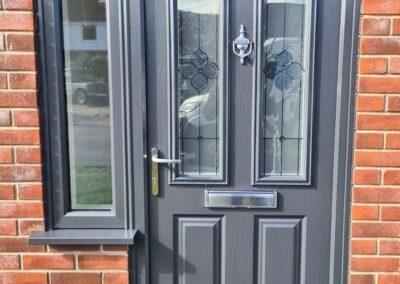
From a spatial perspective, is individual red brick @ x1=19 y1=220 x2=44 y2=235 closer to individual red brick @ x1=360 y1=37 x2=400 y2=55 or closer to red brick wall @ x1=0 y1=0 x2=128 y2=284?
red brick wall @ x1=0 y1=0 x2=128 y2=284

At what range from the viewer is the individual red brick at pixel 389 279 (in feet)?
7.02

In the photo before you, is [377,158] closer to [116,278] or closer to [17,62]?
[116,278]

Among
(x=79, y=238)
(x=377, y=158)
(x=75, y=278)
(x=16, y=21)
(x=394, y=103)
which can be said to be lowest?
(x=75, y=278)

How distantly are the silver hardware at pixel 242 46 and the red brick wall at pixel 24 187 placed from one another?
94 cm

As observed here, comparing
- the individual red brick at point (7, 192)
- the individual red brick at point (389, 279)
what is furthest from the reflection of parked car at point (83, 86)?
the individual red brick at point (389, 279)

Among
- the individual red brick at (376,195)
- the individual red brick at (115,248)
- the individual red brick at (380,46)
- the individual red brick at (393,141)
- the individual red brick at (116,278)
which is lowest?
the individual red brick at (116,278)

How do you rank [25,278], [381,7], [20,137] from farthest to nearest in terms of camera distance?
1. [25,278]
2. [20,137]
3. [381,7]

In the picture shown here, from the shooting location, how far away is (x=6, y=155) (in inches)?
81.9

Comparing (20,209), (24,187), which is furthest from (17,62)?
(20,209)

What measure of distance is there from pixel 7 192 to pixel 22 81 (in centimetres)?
53

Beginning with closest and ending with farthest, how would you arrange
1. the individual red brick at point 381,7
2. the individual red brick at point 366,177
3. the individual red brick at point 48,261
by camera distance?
the individual red brick at point 381,7, the individual red brick at point 366,177, the individual red brick at point 48,261

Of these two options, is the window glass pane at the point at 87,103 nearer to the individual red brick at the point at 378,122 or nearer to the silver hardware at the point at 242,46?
the silver hardware at the point at 242,46

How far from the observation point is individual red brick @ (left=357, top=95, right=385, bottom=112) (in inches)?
79.4

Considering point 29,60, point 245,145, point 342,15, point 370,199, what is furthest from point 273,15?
point 29,60
